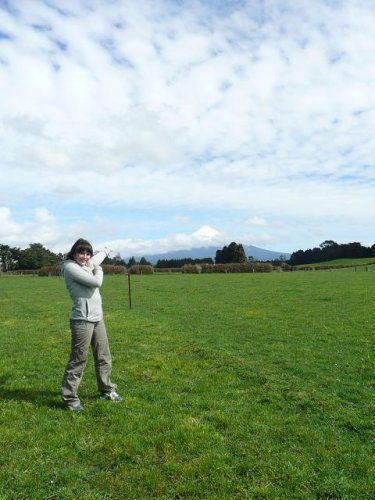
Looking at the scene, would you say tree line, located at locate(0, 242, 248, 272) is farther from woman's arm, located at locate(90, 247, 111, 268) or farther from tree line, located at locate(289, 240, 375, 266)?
woman's arm, located at locate(90, 247, 111, 268)

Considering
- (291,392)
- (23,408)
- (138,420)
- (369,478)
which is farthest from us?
(291,392)

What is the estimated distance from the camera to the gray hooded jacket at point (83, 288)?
7.43 meters

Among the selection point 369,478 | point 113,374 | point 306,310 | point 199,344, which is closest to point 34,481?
point 369,478

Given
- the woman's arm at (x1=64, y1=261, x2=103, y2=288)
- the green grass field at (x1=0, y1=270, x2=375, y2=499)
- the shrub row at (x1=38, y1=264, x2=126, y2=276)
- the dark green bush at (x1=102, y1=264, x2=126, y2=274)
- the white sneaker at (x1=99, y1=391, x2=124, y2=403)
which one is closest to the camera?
the green grass field at (x1=0, y1=270, x2=375, y2=499)

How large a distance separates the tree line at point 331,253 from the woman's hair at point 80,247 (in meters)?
157

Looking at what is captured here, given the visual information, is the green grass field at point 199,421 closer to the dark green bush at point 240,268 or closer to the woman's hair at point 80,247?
the woman's hair at point 80,247

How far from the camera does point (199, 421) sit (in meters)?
7.06

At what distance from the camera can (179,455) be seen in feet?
19.5

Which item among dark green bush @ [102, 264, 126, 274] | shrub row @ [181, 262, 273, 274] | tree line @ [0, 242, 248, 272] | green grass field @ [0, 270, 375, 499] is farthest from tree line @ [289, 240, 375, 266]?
green grass field @ [0, 270, 375, 499]

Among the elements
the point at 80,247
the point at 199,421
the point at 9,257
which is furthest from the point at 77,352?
the point at 9,257

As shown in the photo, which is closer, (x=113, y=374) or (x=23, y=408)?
(x=23, y=408)

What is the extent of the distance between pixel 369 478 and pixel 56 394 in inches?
232

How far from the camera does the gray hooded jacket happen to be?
7.43 m

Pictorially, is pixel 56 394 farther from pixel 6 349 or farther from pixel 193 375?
pixel 6 349
